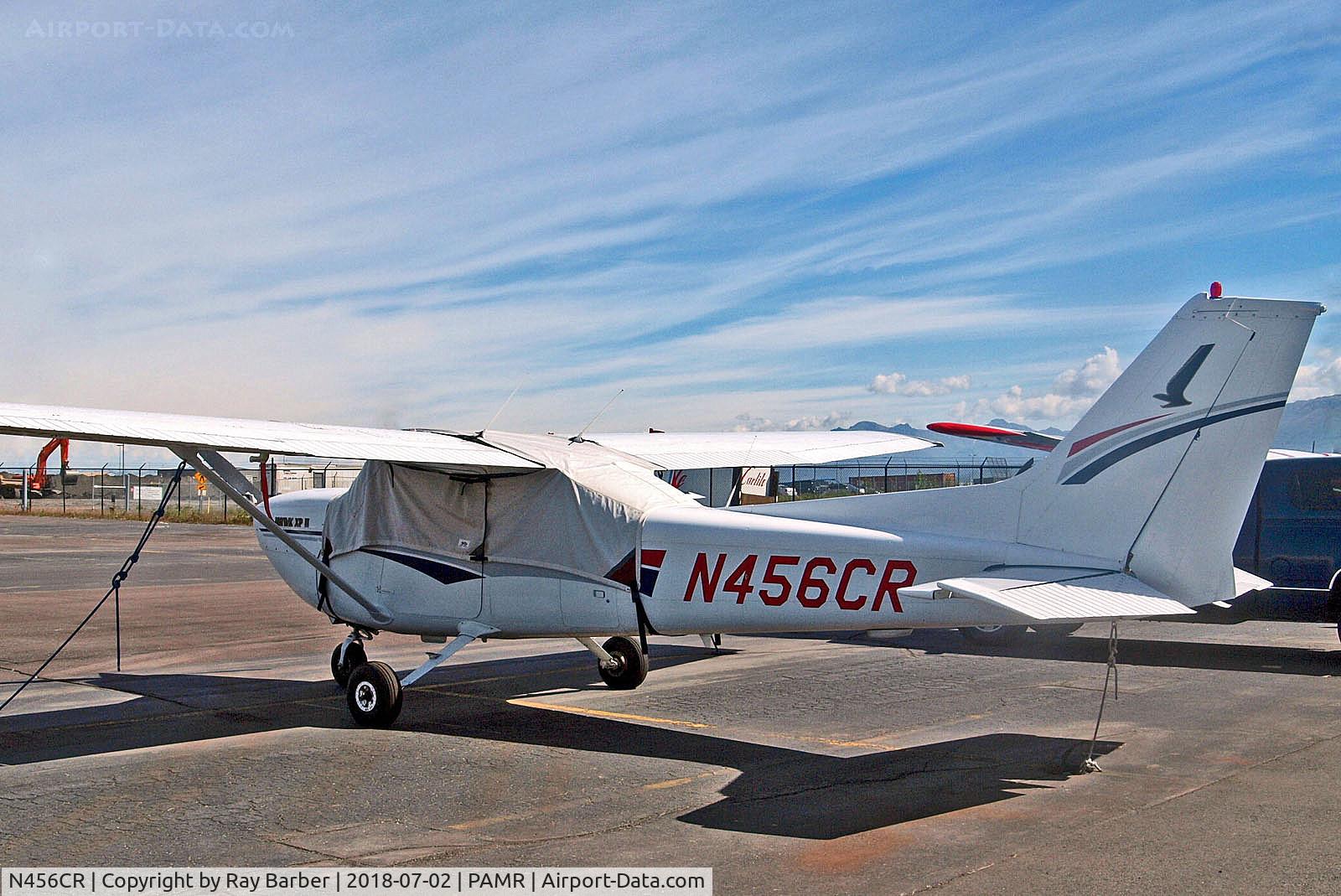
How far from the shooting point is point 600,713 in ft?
33.1

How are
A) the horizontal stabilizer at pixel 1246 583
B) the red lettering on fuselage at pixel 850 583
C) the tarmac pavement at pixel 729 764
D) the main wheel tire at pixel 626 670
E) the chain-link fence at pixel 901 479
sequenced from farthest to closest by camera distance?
the chain-link fence at pixel 901 479, the main wheel tire at pixel 626 670, the horizontal stabilizer at pixel 1246 583, the red lettering on fuselage at pixel 850 583, the tarmac pavement at pixel 729 764

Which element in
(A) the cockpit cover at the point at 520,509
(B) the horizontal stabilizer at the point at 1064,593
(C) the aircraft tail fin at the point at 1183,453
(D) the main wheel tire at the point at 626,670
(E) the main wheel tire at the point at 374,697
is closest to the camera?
(B) the horizontal stabilizer at the point at 1064,593

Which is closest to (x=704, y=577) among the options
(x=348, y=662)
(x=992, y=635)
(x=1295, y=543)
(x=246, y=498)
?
(x=246, y=498)

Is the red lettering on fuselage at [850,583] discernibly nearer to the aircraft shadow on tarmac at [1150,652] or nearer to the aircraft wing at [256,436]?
the aircraft wing at [256,436]

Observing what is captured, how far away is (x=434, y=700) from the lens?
1089 centimetres

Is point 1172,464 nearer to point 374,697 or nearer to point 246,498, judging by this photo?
point 374,697

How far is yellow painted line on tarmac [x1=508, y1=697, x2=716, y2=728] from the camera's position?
31.2ft

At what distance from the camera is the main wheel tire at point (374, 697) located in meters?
9.47

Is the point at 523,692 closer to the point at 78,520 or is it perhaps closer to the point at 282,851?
the point at 282,851

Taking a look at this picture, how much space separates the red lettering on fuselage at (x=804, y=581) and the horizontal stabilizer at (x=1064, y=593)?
0.68 meters

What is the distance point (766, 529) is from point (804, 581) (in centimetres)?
51

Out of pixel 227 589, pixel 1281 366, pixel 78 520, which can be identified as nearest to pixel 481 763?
pixel 1281 366

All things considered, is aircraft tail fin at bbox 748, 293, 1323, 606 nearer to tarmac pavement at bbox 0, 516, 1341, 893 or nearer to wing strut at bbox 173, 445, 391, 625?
tarmac pavement at bbox 0, 516, 1341, 893

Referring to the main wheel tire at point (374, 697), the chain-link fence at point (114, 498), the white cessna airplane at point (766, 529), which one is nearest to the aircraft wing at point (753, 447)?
the white cessna airplane at point (766, 529)
